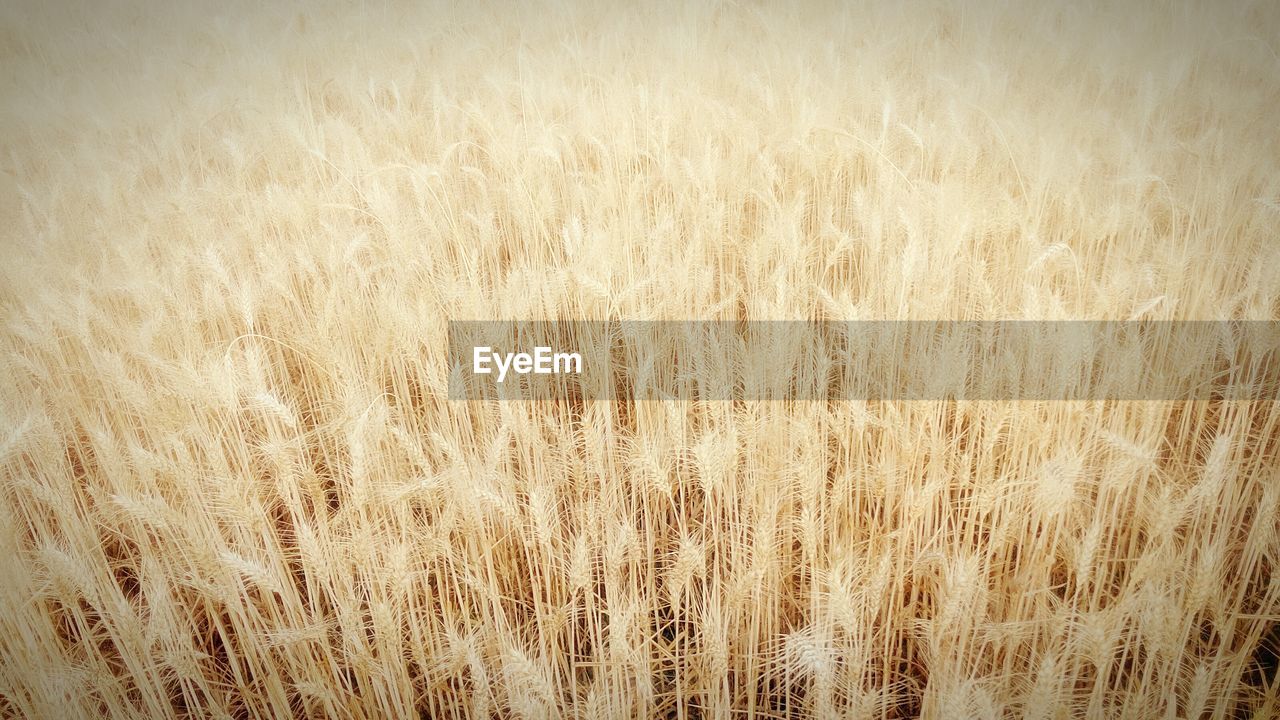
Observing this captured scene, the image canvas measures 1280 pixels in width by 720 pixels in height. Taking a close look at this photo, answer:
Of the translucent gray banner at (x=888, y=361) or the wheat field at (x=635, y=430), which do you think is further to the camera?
the translucent gray banner at (x=888, y=361)

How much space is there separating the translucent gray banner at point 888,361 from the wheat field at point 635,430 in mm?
49

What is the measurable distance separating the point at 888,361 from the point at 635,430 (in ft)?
1.93

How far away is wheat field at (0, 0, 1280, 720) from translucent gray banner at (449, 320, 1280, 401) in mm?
49

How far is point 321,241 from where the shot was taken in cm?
186

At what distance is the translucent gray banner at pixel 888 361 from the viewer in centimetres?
119

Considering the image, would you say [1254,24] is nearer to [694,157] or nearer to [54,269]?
[694,157]

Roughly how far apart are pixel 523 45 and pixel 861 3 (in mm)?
1984

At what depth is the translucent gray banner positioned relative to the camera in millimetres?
1187

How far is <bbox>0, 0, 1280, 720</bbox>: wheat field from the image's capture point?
1.02m

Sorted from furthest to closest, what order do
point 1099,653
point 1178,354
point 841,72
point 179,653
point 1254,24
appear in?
point 1254,24 < point 841,72 < point 1178,354 < point 179,653 < point 1099,653

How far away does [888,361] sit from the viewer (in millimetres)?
1354

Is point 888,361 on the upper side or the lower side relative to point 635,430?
upper

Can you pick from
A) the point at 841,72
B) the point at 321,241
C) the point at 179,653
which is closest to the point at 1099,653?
the point at 179,653

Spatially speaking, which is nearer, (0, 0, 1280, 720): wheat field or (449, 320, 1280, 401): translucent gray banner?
(0, 0, 1280, 720): wheat field
